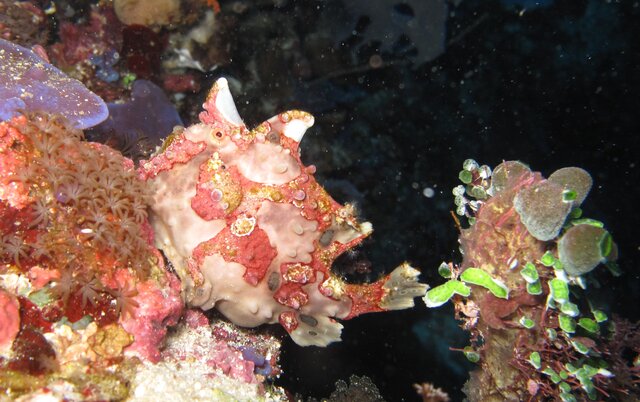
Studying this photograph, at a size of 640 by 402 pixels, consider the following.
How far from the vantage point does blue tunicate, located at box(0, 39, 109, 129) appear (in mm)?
2457

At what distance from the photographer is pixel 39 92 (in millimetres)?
2586

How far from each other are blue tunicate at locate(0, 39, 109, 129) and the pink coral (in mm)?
556

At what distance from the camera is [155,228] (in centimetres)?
280

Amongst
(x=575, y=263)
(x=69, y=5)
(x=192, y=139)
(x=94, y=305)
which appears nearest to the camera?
(x=94, y=305)

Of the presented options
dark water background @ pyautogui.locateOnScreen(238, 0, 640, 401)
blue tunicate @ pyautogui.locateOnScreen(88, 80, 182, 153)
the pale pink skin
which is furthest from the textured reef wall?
dark water background @ pyautogui.locateOnScreen(238, 0, 640, 401)

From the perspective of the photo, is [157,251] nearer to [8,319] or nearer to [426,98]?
[8,319]

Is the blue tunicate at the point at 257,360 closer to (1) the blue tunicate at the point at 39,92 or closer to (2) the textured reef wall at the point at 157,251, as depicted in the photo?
(2) the textured reef wall at the point at 157,251

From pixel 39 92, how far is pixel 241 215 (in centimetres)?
163

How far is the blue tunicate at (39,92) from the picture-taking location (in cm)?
246

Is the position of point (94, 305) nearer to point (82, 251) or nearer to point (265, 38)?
point (82, 251)

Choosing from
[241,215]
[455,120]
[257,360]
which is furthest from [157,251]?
[455,120]

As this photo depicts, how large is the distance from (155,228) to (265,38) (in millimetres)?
3617

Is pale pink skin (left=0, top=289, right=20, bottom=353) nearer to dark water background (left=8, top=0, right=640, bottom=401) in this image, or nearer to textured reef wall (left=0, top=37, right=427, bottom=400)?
textured reef wall (left=0, top=37, right=427, bottom=400)

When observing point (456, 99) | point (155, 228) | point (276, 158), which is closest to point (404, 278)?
point (276, 158)
